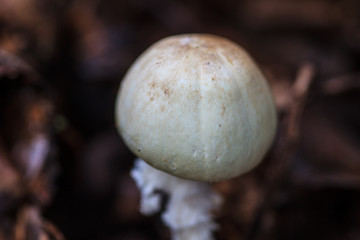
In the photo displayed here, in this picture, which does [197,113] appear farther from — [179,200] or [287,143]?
[287,143]

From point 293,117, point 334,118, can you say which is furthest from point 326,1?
point 293,117

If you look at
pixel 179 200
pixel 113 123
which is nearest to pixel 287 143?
pixel 179 200

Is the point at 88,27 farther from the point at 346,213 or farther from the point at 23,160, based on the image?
the point at 346,213

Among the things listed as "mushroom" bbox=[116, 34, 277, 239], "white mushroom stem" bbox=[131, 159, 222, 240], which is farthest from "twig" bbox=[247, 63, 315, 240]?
"mushroom" bbox=[116, 34, 277, 239]

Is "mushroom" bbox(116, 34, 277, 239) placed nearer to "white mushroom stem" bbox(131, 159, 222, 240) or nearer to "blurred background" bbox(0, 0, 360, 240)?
"white mushroom stem" bbox(131, 159, 222, 240)

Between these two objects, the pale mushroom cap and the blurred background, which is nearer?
the pale mushroom cap
